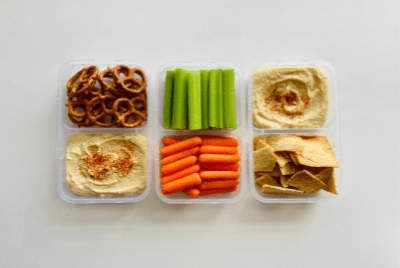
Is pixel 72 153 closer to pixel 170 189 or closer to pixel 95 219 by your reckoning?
pixel 95 219

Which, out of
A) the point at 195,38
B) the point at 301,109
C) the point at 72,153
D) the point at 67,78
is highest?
the point at 195,38

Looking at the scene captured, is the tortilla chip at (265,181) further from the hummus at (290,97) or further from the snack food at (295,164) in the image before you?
the hummus at (290,97)

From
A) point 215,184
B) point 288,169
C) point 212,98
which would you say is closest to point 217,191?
point 215,184

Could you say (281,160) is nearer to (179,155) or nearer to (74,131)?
(179,155)

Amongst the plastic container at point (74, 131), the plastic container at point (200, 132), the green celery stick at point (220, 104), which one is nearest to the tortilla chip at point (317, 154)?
the plastic container at point (200, 132)

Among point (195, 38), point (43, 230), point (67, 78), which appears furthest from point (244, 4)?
point (43, 230)

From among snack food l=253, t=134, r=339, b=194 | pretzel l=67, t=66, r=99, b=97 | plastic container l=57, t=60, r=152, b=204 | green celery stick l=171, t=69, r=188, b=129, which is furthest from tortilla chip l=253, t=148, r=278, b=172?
pretzel l=67, t=66, r=99, b=97
